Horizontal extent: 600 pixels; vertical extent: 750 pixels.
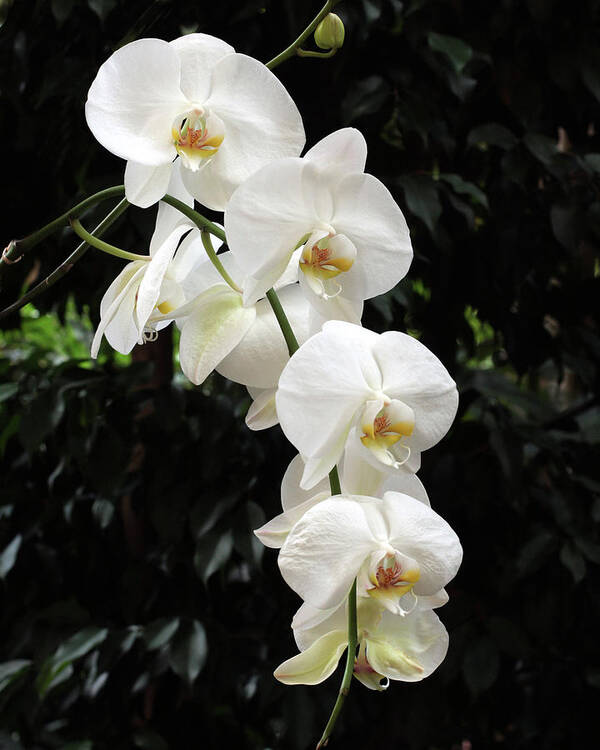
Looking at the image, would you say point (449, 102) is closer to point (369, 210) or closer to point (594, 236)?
point (594, 236)

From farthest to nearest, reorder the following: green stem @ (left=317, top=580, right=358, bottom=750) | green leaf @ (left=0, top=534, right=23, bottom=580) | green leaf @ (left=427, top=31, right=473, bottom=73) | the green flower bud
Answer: green leaf @ (left=0, top=534, right=23, bottom=580)
green leaf @ (left=427, top=31, right=473, bottom=73)
the green flower bud
green stem @ (left=317, top=580, right=358, bottom=750)

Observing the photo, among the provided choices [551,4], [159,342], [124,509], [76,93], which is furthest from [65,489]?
[551,4]

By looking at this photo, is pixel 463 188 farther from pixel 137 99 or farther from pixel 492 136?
pixel 137 99

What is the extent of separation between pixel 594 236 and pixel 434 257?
21cm

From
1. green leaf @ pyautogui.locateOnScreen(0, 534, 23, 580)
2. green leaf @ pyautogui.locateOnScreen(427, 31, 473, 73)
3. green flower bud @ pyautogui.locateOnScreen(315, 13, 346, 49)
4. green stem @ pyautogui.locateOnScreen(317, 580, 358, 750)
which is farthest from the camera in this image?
green leaf @ pyautogui.locateOnScreen(0, 534, 23, 580)

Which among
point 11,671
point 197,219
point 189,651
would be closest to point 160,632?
point 189,651

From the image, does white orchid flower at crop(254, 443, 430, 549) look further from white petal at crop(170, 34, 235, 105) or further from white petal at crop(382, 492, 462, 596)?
white petal at crop(170, 34, 235, 105)

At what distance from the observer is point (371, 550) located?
299 millimetres

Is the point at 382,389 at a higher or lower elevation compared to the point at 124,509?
higher

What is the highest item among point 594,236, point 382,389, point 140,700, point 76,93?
point 382,389

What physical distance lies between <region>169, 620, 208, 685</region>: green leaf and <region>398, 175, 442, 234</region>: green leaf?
1.57ft

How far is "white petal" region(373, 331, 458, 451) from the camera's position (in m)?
0.31

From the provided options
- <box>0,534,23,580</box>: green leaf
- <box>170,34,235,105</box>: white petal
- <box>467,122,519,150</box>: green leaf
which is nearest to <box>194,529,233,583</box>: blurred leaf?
<box>0,534,23,580</box>: green leaf

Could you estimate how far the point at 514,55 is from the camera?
3.18 feet
